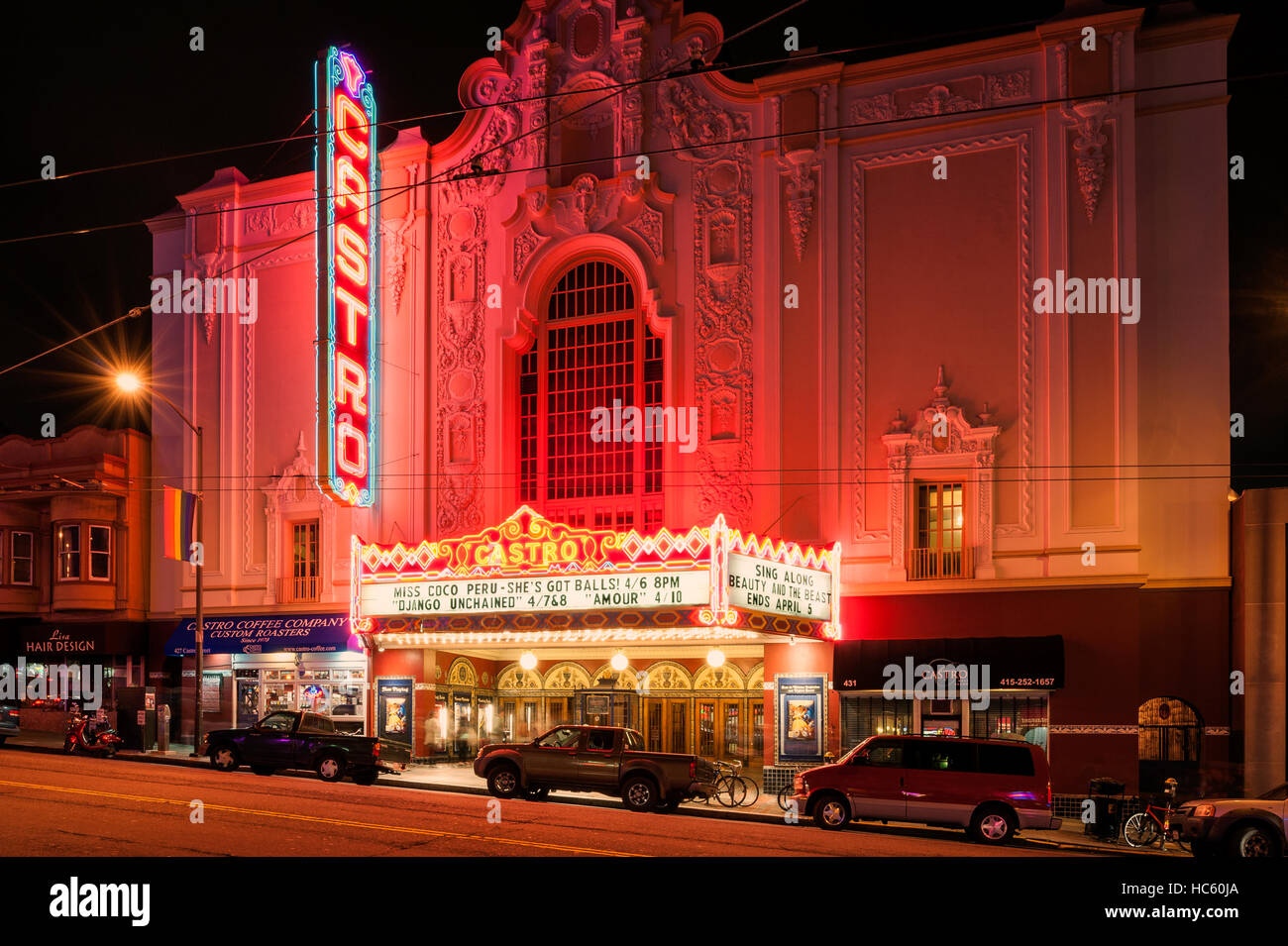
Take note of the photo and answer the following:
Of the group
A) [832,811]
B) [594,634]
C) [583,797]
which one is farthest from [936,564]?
[583,797]

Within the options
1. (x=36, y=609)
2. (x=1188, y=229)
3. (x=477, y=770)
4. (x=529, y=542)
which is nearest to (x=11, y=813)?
(x=477, y=770)

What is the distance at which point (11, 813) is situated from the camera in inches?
693

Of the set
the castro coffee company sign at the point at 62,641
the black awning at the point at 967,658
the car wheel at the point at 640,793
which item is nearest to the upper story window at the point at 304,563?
the castro coffee company sign at the point at 62,641

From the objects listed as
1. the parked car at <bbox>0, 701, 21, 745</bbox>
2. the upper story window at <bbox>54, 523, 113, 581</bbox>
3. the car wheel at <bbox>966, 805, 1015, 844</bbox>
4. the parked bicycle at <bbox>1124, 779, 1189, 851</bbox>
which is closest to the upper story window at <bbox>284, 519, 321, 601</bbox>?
the upper story window at <bbox>54, 523, 113, 581</bbox>

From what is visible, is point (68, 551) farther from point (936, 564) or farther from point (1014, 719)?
point (1014, 719)

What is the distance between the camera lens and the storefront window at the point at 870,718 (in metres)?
26.7

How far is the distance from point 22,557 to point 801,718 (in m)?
23.3

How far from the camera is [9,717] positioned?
36312 millimetres

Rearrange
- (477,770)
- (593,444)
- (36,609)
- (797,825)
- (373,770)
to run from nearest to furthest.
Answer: (797,825) < (477,770) < (373,770) < (593,444) < (36,609)

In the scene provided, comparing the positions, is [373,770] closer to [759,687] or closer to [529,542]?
[529,542]

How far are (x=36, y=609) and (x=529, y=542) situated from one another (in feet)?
58.1

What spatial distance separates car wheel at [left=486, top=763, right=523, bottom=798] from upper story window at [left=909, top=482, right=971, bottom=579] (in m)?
9.33

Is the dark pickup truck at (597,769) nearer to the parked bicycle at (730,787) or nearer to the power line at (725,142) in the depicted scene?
the parked bicycle at (730,787)

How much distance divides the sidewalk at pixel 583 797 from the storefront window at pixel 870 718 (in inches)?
84.5
